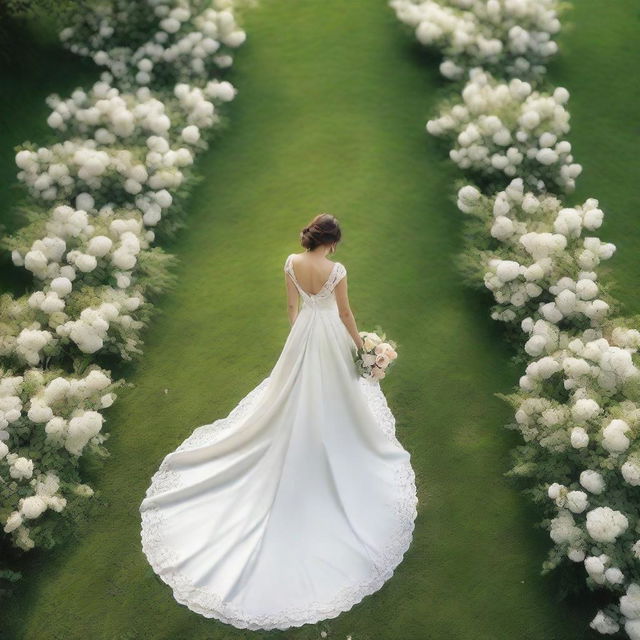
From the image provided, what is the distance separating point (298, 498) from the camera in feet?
17.9

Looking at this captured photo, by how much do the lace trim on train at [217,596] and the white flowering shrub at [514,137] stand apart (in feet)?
8.82

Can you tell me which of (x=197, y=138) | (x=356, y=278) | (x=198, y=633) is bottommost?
(x=198, y=633)

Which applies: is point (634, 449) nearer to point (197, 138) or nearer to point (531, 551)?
point (531, 551)

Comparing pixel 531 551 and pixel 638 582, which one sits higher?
pixel 638 582

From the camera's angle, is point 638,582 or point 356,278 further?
point 356,278

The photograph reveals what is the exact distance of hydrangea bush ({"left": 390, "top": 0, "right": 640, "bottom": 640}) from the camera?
5.25 m

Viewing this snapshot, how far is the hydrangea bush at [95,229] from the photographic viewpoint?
5867 mm

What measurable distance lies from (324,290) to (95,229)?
9.43 ft

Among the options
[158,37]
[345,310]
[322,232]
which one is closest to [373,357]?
[345,310]

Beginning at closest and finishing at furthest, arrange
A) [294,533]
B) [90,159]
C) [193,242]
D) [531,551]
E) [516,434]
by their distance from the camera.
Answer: [294,533] → [531,551] → [516,434] → [90,159] → [193,242]

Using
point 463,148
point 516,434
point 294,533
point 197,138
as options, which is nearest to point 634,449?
point 516,434

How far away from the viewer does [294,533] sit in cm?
535

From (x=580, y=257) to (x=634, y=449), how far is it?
1.80 meters

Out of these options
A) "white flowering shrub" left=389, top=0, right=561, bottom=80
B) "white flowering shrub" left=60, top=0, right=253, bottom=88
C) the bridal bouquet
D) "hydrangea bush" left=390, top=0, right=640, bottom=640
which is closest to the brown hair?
the bridal bouquet
